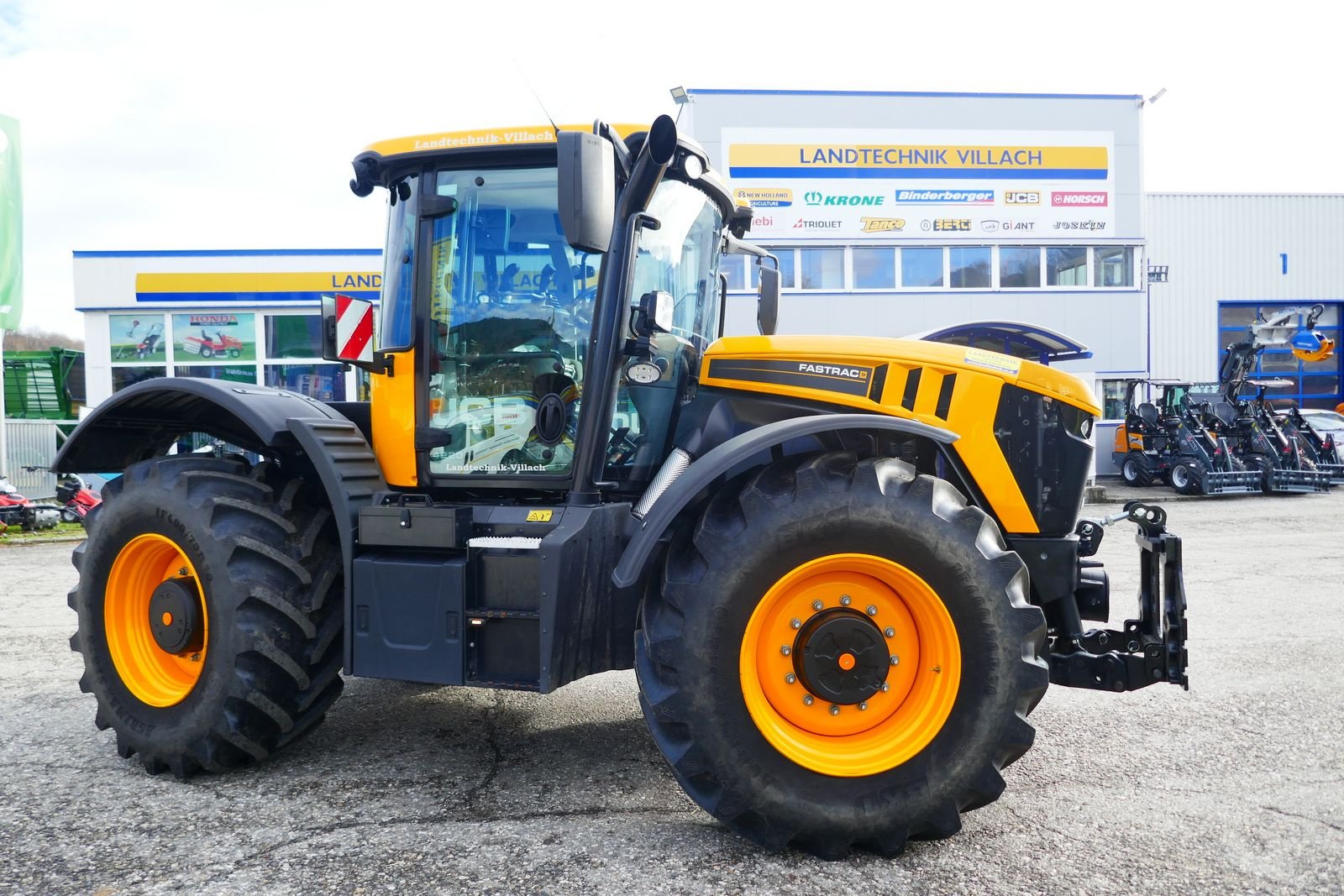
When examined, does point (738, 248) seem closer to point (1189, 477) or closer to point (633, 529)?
point (633, 529)

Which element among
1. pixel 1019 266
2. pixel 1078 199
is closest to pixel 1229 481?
pixel 1019 266

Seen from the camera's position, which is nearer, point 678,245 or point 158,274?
point 678,245

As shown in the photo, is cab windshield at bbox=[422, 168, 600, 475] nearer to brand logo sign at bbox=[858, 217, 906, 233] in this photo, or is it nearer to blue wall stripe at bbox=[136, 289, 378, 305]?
blue wall stripe at bbox=[136, 289, 378, 305]

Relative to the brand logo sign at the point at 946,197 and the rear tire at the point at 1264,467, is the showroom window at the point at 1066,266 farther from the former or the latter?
the rear tire at the point at 1264,467

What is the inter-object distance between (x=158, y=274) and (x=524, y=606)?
17.4 m

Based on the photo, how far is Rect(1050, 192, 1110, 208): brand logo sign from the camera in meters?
20.1

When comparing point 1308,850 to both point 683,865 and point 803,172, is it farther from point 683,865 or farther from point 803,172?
point 803,172

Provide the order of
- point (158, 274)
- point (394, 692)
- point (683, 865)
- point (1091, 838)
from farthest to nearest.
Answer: point (158, 274), point (394, 692), point (1091, 838), point (683, 865)

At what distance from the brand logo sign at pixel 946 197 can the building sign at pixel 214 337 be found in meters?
13.4

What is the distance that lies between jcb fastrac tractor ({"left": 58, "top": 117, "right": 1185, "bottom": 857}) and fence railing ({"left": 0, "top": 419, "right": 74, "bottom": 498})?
605 inches

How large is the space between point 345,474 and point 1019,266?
18.9 m

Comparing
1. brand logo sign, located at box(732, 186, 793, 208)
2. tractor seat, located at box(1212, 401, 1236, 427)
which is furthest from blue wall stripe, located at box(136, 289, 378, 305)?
tractor seat, located at box(1212, 401, 1236, 427)

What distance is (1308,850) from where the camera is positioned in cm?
293

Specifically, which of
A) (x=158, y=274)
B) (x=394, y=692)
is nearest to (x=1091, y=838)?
(x=394, y=692)
